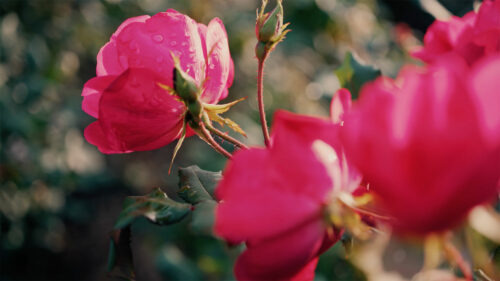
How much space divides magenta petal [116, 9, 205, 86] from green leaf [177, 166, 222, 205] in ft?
0.38

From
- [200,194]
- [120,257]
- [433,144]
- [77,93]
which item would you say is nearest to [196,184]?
[200,194]

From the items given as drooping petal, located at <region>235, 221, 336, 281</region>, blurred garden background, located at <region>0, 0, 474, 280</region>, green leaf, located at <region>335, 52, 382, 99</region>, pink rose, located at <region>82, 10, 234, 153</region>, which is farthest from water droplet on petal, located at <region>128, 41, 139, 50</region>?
blurred garden background, located at <region>0, 0, 474, 280</region>

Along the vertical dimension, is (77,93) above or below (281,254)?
below

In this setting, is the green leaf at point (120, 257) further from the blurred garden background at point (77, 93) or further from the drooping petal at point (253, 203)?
the blurred garden background at point (77, 93)

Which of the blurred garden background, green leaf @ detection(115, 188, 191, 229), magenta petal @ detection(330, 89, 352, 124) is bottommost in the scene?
the blurred garden background

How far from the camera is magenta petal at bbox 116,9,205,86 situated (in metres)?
0.46

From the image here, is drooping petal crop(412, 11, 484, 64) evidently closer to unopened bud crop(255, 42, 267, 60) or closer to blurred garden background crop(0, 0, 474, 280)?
unopened bud crop(255, 42, 267, 60)

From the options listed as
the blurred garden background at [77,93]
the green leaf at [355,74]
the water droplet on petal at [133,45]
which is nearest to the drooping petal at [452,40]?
the green leaf at [355,74]

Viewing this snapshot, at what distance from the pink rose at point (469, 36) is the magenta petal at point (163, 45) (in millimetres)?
287

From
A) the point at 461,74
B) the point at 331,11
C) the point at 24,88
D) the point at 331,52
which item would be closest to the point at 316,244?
the point at 461,74

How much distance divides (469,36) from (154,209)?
399mm

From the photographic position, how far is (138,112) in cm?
46

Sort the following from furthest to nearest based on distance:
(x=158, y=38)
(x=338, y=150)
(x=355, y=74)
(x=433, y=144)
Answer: (x=355, y=74), (x=158, y=38), (x=338, y=150), (x=433, y=144)

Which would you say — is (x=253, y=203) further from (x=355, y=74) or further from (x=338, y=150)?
(x=355, y=74)
